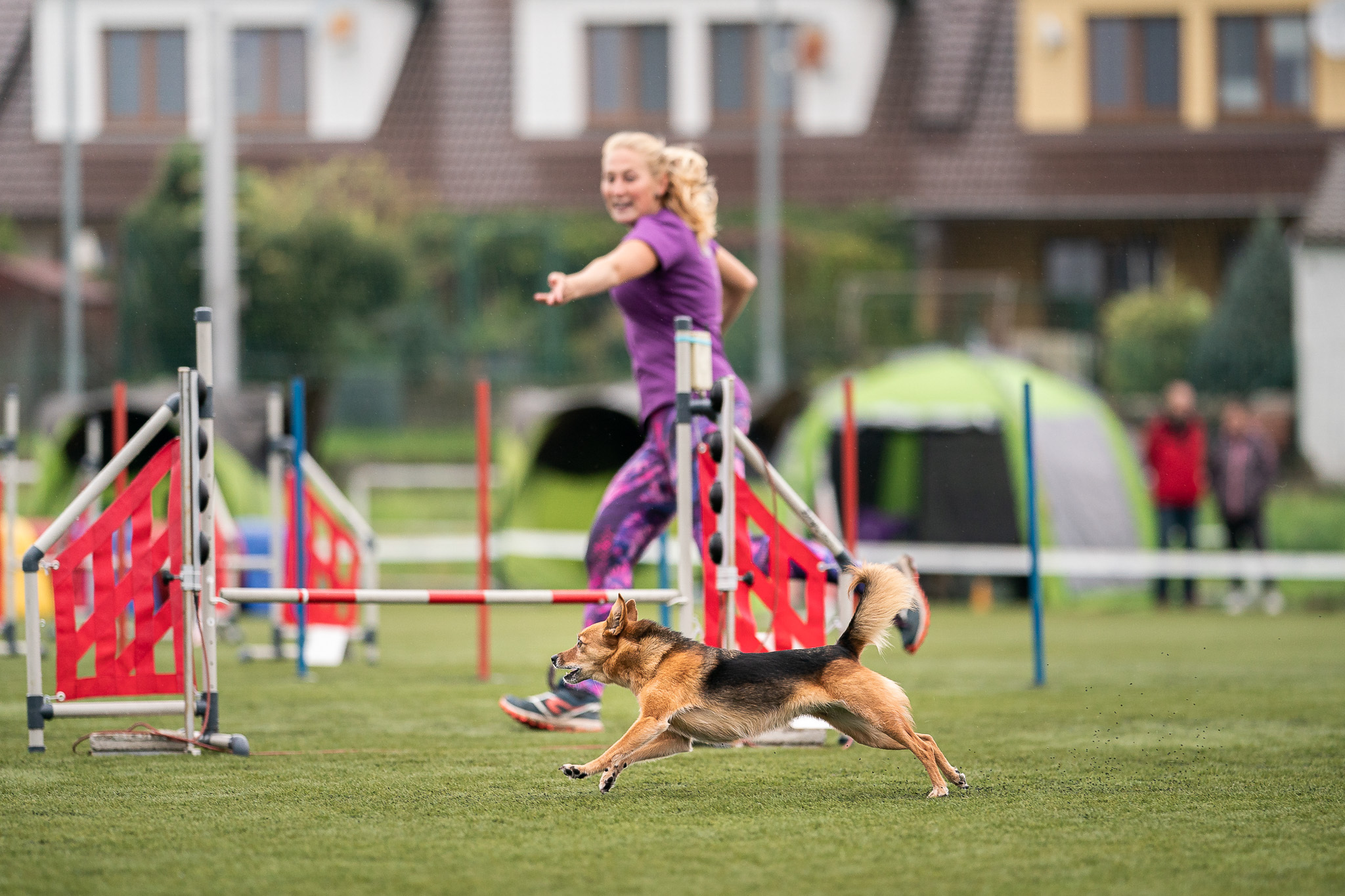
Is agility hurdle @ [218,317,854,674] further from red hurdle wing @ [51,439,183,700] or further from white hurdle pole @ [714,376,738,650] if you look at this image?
red hurdle wing @ [51,439,183,700]

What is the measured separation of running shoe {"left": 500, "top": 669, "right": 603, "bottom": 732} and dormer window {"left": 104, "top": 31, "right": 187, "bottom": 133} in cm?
1598

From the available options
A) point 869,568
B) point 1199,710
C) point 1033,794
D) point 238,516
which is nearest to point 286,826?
point 869,568

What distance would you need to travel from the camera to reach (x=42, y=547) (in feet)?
15.5

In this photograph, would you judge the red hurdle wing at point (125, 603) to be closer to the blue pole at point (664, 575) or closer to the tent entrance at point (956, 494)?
the blue pole at point (664, 575)

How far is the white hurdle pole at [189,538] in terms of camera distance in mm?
4820

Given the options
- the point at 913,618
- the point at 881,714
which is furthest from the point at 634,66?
the point at 881,714

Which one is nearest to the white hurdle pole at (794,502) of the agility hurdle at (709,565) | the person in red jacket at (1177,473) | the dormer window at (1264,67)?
the agility hurdle at (709,565)

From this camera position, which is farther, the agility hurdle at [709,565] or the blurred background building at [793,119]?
the blurred background building at [793,119]

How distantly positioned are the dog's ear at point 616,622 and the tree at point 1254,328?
13.9 metres

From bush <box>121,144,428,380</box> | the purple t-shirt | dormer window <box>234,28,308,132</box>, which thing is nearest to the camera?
the purple t-shirt

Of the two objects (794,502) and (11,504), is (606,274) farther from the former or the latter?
(11,504)

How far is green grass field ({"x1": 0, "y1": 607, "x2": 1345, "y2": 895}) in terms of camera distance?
328cm

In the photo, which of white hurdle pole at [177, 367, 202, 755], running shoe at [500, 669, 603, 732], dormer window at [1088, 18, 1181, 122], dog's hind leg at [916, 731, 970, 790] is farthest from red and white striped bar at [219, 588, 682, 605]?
dormer window at [1088, 18, 1181, 122]

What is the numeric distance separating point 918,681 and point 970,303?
1097cm
